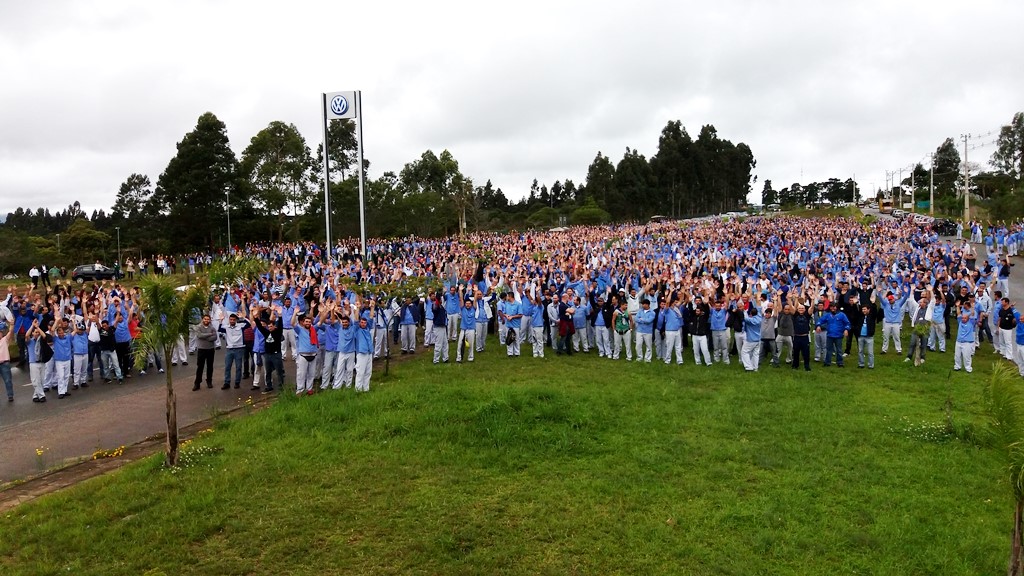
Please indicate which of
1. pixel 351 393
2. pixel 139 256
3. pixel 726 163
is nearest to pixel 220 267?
pixel 351 393

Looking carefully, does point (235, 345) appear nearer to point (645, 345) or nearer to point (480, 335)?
point (480, 335)

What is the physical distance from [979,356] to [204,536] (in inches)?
689

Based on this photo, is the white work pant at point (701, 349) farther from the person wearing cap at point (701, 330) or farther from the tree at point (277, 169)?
the tree at point (277, 169)

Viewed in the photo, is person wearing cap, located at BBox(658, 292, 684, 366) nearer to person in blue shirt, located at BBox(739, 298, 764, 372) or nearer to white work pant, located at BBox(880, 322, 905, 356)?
person in blue shirt, located at BBox(739, 298, 764, 372)

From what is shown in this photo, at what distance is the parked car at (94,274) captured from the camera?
3728cm

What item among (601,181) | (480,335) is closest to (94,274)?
(480,335)

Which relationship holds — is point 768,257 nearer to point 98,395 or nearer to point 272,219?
point 98,395

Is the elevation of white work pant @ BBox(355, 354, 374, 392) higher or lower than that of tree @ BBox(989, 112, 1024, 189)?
lower

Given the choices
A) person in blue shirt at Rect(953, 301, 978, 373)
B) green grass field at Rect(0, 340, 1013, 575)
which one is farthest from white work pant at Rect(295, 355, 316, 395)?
person in blue shirt at Rect(953, 301, 978, 373)

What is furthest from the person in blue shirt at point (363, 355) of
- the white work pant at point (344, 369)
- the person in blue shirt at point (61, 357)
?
the person in blue shirt at point (61, 357)

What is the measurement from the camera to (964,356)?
1427cm

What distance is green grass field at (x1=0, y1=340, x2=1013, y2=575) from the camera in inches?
254

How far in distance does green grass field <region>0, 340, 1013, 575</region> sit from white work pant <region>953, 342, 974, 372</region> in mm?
2779

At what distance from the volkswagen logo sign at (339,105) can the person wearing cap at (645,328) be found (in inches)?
714
